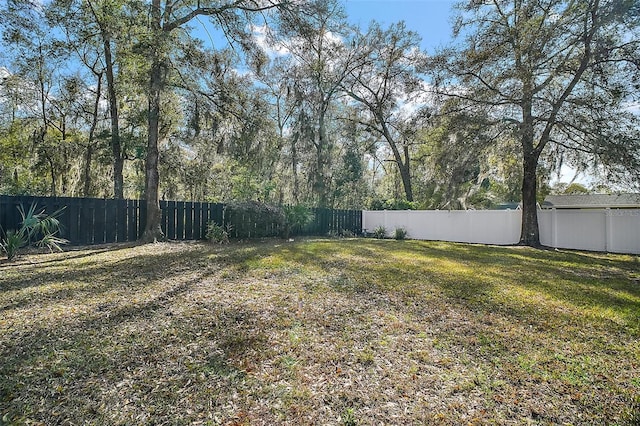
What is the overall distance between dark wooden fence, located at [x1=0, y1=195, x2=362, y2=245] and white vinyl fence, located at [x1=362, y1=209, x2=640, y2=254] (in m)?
5.15

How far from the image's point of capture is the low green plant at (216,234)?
8.50m

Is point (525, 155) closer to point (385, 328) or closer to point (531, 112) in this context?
point (531, 112)

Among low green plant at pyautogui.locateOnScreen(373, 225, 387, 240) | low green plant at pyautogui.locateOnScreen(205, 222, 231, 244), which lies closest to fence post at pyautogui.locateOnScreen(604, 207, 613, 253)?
low green plant at pyautogui.locateOnScreen(373, 225, 387, 240)

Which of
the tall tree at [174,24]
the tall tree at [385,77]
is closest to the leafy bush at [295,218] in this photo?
the tall tree at [174,24]

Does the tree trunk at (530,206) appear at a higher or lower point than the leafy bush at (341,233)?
higher

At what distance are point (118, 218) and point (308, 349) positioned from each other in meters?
7.08

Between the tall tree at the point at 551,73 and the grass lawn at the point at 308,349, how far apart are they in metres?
4.93

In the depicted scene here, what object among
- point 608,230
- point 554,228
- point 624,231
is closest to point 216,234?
point 554,228

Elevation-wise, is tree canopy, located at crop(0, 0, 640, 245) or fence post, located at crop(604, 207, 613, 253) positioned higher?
tree canopy, located at crop(0, 0, 640, 245)

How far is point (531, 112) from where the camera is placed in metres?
8.94

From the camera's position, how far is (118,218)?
Answer: 25.4 ft

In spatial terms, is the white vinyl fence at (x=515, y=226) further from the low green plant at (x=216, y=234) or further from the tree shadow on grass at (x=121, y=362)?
the tree shadow on grass at (x=121, y=362)

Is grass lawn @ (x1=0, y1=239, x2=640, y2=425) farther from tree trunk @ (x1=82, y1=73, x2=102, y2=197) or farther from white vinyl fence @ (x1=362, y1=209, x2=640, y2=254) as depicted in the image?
tree trunk @ (x1=82, y1=73, x2=102, y2=197)

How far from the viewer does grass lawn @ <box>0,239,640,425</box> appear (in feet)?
5.95
